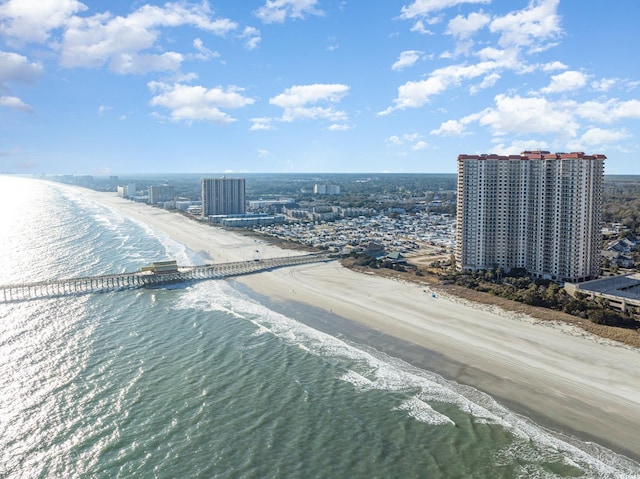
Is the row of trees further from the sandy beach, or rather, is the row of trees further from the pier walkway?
the pier walkway

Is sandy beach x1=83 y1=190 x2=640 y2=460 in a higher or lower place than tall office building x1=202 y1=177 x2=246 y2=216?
lower

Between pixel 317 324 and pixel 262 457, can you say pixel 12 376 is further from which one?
pixel 317 324

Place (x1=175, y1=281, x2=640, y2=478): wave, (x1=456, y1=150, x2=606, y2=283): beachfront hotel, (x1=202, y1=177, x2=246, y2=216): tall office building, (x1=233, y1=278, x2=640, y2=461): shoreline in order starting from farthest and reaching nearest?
1. (x1=202, y1=177, x2=246, y2=216): tall office building
2. (x1=456, y1=150, x2=606, y2=283): beachfront hotel
3. (x1=233, y1=278, x2=640, y2=461): shoreline
4. (x1=175, y1=281, x2=640, y2=478): wave

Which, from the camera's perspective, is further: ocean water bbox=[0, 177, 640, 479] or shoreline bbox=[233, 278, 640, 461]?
shoreline bbox=[233, 278, 640, 461]

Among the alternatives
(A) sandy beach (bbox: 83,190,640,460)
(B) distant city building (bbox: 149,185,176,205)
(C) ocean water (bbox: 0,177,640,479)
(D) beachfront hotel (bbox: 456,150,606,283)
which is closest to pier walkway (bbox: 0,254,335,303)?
(A) sandy beach (bbox: 83,190,640,460)

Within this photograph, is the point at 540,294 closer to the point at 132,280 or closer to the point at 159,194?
the point at 132,280

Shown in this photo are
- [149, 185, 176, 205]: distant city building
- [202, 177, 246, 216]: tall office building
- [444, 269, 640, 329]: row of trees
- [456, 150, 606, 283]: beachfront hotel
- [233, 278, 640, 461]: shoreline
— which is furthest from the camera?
[149, 185, 176, 205]: distant city building

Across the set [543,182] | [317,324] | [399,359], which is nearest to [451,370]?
[399,359]

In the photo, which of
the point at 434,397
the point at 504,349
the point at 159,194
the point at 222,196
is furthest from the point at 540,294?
the point at 159,194
